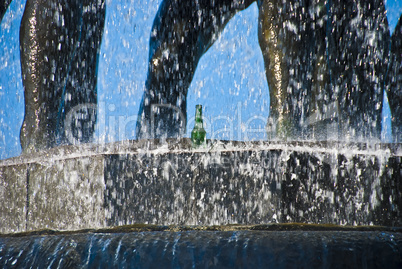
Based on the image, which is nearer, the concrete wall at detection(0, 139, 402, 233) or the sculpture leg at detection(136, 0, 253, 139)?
the concrete wall at detection(0, 139, 402, 233)

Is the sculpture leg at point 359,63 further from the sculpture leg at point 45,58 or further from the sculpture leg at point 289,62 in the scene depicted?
the sculpture leg at point 45,58

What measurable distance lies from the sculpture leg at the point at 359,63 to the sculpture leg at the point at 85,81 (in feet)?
3.68

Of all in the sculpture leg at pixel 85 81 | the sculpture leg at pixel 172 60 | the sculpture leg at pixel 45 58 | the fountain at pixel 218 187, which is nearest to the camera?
the fountain at pixel 218 187

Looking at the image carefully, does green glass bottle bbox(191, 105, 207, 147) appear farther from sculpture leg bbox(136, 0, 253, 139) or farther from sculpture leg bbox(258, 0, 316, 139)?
sculpture leg bbox(258, 0, 316, 139)

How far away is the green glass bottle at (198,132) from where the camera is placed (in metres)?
1.51

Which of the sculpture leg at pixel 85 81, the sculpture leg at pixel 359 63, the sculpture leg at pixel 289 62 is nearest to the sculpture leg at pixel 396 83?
the sculpture leg at pixel 359 63

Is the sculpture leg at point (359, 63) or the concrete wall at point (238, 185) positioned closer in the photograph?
the concrete wall at point (238, 185)

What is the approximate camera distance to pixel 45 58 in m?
2.16

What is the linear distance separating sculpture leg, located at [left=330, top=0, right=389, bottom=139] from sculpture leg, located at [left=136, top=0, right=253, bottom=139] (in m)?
0.49

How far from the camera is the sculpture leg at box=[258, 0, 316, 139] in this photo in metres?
1.81

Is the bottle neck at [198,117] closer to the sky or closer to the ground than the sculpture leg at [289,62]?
closer to the ground

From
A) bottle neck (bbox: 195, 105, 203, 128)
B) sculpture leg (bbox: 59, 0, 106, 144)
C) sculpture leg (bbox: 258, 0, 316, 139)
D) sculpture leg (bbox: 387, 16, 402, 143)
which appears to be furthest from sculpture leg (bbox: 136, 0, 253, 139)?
sculpture leg (bbox: 387, 16, 402, 143)

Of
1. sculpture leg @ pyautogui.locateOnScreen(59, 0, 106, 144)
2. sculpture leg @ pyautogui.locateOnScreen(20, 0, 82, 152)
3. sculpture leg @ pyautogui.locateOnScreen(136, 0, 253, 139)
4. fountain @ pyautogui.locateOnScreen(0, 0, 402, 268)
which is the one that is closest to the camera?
fountain @ pyautogui.locateOnScreen(0, 0, 402, 268)

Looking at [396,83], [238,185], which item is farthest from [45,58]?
[396,83]
